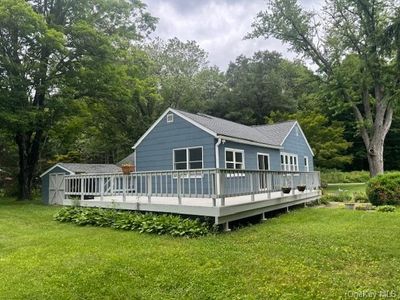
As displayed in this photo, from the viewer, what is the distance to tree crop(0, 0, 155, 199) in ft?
52.1

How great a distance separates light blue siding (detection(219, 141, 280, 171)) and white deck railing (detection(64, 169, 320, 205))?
2.21 meters

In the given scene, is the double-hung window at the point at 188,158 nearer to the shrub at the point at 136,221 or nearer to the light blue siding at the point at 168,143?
the light blue siding at the point at 168,143

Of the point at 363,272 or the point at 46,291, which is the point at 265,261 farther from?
the point at 46,291

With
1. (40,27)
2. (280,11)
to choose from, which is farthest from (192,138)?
(280,11)

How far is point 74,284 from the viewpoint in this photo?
187 inches

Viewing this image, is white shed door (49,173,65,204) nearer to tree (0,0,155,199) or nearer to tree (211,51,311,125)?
tree (0,0,155,199)

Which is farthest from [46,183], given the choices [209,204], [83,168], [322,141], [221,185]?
[322,141]

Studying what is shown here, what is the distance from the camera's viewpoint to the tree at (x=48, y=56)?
15867 millimetres

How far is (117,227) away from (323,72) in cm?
1807

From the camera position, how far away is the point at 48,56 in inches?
709

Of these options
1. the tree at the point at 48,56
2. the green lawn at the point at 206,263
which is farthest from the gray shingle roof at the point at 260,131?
the green lawn at the point at 206,263

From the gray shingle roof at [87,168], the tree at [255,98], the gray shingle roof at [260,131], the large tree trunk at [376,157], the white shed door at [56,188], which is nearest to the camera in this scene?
the gray shingle roof at [260,131]

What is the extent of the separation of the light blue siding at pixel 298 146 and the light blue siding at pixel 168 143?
7319 millimetres

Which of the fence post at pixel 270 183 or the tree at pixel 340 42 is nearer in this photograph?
the fence post at pixel 270 183
